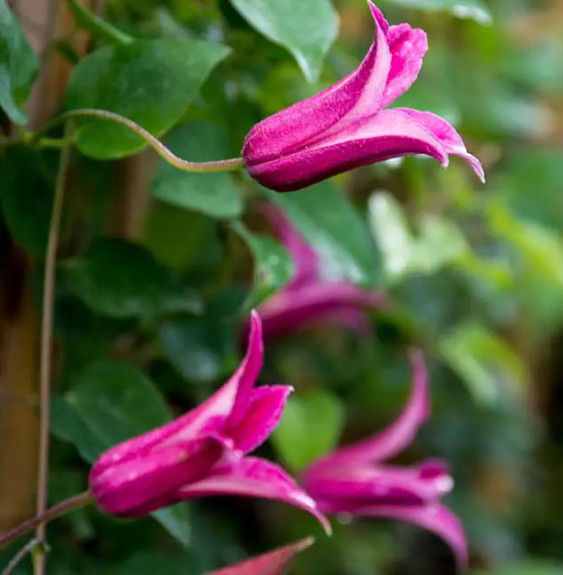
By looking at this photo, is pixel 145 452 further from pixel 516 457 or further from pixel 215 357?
pixel 516 457

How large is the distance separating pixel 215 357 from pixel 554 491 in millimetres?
1000

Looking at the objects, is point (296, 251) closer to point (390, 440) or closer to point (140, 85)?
point (390, 440)

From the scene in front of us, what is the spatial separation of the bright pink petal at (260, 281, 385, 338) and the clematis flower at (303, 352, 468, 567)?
3.9 inches

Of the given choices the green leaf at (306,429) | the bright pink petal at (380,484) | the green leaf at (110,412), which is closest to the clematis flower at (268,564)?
the green leaf at (110,412)

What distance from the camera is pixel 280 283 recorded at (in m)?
0.46

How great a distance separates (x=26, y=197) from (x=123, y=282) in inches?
2.8

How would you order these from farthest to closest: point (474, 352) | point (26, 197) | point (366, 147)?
point (474, 352) < point (26, 197) < point (366, 147)

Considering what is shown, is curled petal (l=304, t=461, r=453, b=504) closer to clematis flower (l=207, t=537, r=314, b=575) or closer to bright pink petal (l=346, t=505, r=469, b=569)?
bright pink petal (l=346, t=505, r=469, b=569)

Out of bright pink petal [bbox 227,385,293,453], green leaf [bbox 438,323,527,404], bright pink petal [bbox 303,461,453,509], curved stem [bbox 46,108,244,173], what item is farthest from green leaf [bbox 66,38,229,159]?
green leaf [bbox 438,323,527,404]

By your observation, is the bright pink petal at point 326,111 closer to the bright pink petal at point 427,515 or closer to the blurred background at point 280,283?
the blurred background at point 280,283

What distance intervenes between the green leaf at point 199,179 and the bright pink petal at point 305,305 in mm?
195

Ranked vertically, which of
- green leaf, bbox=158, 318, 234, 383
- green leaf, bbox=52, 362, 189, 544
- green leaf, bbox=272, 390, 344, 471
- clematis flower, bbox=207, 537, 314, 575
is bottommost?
green leaf, bbox=272, 390, 344, 471

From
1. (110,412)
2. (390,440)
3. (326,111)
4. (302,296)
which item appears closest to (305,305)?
(302,296)

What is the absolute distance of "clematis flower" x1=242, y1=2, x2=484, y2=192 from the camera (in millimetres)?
307
